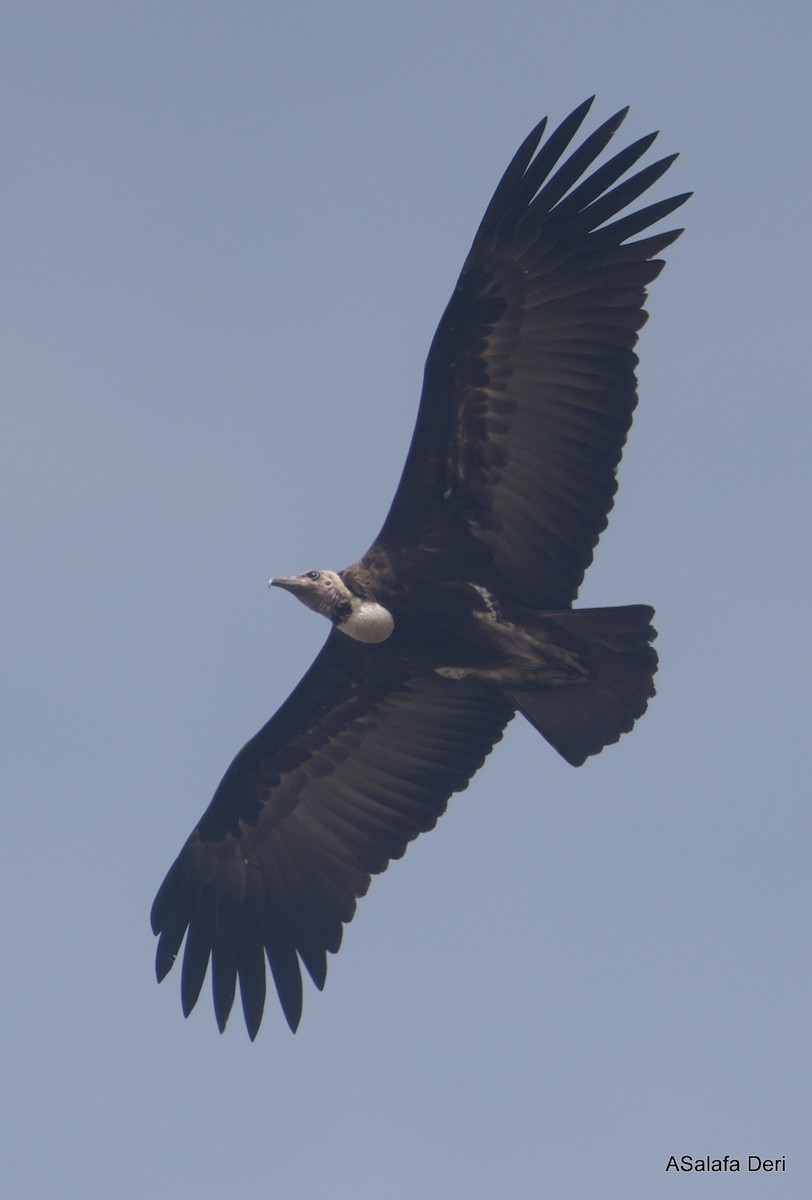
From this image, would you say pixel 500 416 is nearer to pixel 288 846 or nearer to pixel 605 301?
pixel 605 301

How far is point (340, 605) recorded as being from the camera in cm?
1288

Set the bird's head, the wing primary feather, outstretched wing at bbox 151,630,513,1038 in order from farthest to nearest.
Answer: outstretched wing at bbox 151,630,513,1038 < the bird's head < the wing primary feather

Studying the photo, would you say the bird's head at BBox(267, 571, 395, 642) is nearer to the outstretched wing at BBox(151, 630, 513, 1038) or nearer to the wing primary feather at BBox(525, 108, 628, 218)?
the outstretched wing at BBox(151, 630, 513, 1038)

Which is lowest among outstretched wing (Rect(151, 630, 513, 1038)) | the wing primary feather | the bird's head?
outstretched wing (Rect(151, 630, 513, 1038))

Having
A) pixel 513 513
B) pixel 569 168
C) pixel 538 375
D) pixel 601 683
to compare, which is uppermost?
pixel 569 168

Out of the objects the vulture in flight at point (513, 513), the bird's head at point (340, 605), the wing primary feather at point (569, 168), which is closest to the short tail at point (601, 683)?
the vulture in flight at point (513, 513)

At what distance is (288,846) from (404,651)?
7.16 ft

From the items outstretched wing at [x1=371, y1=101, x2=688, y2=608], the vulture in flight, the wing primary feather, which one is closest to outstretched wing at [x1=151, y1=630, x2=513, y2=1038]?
the vulture in flight

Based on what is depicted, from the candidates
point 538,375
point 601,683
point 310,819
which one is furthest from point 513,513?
point 310,819

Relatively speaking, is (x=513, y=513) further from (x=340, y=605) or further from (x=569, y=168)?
(x=569, y=168)

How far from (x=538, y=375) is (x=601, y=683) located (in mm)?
2013

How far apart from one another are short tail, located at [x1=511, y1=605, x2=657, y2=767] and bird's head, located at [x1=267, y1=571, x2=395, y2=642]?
1.11 meters

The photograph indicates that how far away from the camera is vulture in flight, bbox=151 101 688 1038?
12172mm

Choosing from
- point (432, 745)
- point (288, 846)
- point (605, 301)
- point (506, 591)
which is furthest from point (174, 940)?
point (605, 301)
